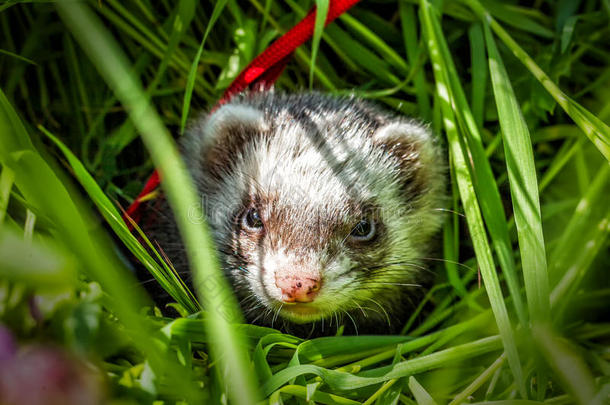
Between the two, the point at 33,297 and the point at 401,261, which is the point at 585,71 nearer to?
the point at 401,261

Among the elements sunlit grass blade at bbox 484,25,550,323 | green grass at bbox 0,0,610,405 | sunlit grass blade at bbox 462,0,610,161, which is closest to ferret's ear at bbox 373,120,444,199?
green grass at bbox 0,0,610,405

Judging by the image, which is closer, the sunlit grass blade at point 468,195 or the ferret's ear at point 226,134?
the sunlit grass blade at point 468,195

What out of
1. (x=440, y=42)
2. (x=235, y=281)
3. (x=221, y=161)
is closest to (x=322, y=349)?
(x=235, y=281)

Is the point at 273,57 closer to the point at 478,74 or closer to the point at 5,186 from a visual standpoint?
the point at 478,74

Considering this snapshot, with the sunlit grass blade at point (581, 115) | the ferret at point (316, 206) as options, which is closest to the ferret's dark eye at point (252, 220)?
the ferret at point (316, 206)

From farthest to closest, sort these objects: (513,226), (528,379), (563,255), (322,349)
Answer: (513,226), (563,255), (322,349), (528,379)

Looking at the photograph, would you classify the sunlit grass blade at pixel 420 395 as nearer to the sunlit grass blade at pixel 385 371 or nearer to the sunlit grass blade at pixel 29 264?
the sunlit grass blade at pixel 385 371
